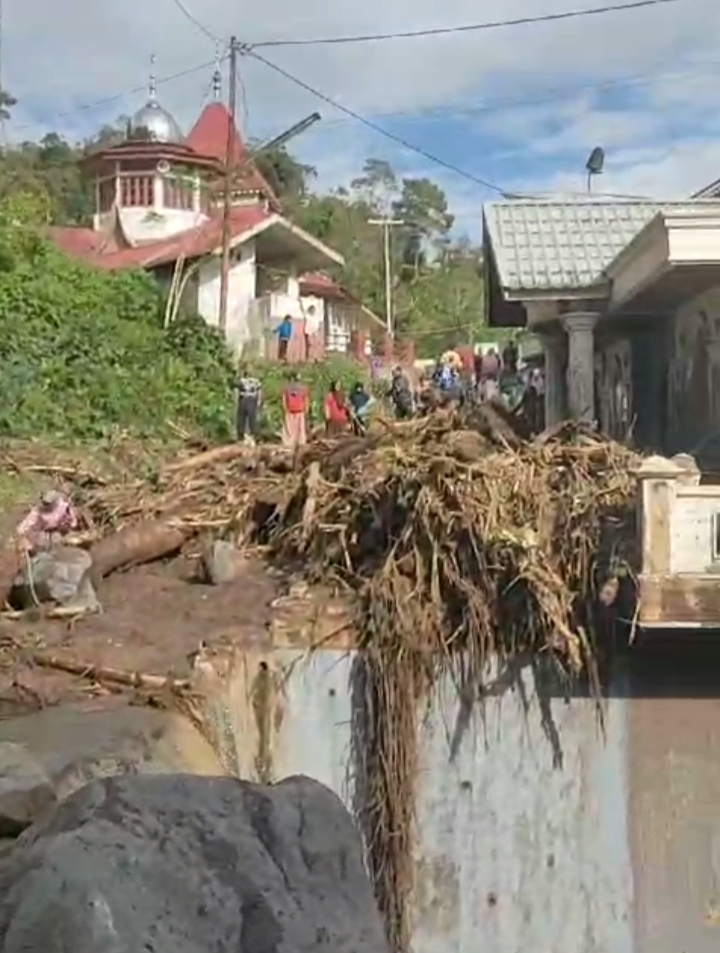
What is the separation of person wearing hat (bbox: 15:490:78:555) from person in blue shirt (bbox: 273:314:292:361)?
18.4 m

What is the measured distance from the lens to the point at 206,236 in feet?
109

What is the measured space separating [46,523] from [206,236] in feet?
67.4

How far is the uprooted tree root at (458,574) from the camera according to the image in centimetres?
1151

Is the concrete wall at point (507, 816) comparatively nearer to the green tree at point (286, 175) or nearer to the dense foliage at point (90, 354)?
the dense foliage at point (90, 354)

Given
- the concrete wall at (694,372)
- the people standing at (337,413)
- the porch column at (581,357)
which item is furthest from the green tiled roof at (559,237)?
the people standing at (337,413)

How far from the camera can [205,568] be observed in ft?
44.4

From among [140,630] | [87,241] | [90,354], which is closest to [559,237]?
[140,630]

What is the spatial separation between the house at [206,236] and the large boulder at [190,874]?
2763 centimetres

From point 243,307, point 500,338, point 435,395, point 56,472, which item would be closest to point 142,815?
point 56,472

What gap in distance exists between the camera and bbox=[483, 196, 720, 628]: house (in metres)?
10.9

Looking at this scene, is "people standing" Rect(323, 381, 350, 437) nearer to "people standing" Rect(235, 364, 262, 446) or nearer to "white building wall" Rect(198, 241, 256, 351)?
"people standing" Rect(235, 364, 262, 446)

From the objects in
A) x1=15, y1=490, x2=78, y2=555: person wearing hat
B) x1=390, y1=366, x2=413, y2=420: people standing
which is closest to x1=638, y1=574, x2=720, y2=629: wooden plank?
Answer: x1=15, y1=490, x2=78, y2=555: person wearing hat

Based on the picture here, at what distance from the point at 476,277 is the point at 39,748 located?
6149 cm

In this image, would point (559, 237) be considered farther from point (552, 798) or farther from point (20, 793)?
point (20, 793)
